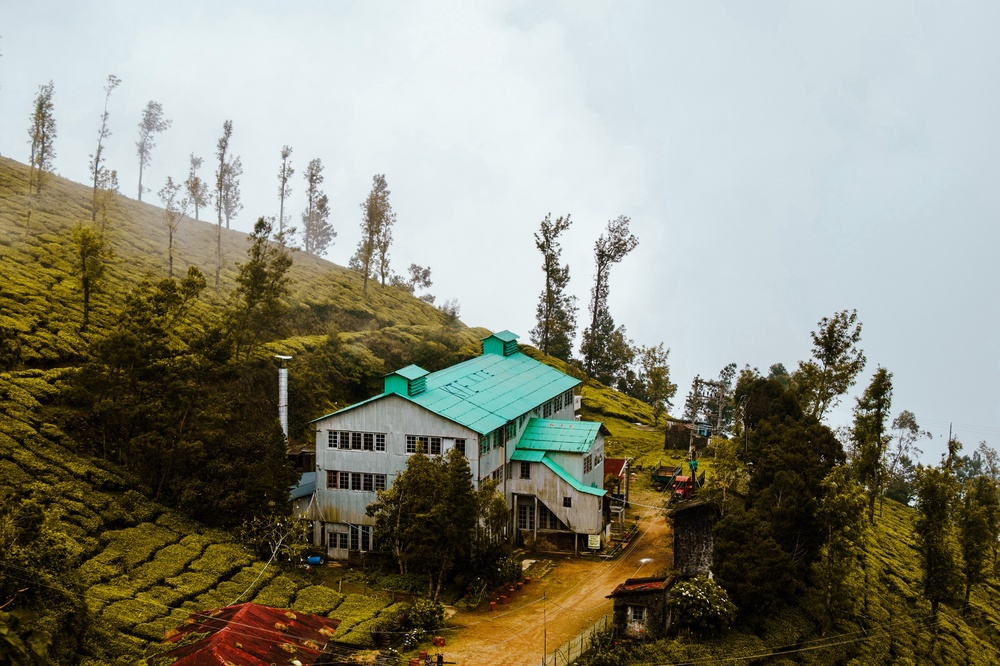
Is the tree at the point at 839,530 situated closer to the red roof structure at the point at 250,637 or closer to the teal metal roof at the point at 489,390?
the teal metal roof at the point at 489,390

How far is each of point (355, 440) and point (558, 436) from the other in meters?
11.4

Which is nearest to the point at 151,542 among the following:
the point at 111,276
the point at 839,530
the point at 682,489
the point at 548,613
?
the point at 548,613

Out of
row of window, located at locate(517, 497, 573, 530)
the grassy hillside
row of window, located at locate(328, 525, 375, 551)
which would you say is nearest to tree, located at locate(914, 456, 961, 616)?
row of window, located at locate(517, 497, 573, 530)

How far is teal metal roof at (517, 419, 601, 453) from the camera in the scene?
41469 mm

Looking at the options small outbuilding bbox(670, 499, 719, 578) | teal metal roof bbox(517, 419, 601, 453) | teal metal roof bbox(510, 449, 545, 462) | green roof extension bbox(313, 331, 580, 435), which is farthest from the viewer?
teal metal roof bbox(517, 419, 601, 453)

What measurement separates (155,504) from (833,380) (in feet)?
135

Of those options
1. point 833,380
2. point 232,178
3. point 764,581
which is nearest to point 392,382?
point 764,581

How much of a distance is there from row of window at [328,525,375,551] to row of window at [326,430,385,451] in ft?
12.6

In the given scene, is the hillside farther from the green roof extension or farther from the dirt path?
the green roof extension

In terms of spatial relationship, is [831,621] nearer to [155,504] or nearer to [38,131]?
[155,504]

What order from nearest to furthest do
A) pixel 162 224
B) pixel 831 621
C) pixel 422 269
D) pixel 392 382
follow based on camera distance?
pixel 831 621 → pixel 392 382 → pixel 162 224 → pixel 422 269

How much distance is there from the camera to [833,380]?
1999 inches

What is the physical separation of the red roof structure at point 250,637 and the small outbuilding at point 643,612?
1076 cm

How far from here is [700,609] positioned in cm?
2900
